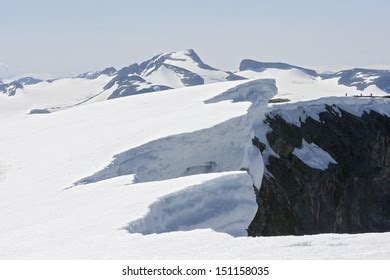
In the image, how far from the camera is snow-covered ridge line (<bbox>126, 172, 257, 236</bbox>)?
1430 cm

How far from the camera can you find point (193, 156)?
2548cm

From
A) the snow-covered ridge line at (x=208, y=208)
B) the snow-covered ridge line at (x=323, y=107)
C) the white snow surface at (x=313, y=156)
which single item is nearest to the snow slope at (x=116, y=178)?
the snow-covered ridge line at (x=208, y=208)

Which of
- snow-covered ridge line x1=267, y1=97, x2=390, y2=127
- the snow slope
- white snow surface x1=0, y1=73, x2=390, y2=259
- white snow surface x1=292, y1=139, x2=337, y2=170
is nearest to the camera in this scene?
white snow surface x1=0, y1=73, x2=390, y2=259

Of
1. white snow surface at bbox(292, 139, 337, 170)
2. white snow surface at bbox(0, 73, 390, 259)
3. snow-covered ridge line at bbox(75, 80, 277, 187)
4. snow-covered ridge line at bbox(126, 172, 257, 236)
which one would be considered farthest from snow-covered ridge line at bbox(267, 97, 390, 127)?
snow-covered ridge line at bbox(126, 172, 257, 236)

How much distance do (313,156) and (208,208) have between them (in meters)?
30.8

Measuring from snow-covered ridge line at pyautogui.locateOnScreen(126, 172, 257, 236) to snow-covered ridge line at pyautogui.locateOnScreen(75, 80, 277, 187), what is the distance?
17.6 ft

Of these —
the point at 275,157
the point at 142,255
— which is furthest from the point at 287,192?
the point at 142,255

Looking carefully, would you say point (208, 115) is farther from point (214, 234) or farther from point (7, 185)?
point (214, 234)

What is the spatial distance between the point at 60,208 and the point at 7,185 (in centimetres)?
575

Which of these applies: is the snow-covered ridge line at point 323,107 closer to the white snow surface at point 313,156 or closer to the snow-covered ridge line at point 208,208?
the white snow surface at point 313,156

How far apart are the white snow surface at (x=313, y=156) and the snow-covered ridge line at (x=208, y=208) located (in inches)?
1058

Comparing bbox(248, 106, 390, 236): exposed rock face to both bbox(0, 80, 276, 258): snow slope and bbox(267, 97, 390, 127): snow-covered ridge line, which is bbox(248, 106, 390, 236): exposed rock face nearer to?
bbox(267, 97, 390, 127): snow-covered ridge line

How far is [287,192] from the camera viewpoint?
39469 mm
